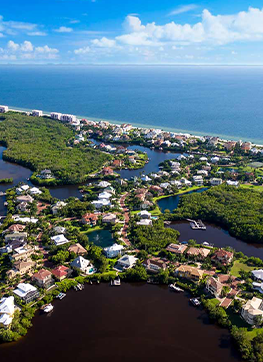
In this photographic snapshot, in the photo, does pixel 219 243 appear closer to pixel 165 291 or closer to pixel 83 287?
pixel 165 291

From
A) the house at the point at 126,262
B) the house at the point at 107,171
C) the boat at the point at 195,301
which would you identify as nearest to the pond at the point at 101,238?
the house at the point at 126,262

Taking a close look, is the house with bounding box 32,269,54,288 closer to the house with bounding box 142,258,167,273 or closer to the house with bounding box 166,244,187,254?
the house with bounding box 142,258,167,273

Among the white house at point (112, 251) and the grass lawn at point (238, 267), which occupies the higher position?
the white house at point (112, 251)

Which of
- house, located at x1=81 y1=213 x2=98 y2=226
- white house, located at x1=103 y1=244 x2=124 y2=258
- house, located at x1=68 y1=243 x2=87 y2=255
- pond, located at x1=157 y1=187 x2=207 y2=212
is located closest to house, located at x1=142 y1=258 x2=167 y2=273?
white house, located at x1=103 y1=244 x2=124 y2=258

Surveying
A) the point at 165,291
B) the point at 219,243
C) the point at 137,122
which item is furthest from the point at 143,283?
the point at 137,122

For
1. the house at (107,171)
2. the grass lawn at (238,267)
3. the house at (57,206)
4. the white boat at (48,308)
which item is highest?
the house at (107,171)

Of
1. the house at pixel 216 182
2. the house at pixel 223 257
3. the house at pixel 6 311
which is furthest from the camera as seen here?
the house at pixel 216 182

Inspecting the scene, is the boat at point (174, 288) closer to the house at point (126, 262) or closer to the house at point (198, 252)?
the house at point (126, 262)
